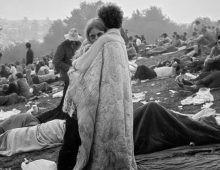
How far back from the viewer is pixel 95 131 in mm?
3104

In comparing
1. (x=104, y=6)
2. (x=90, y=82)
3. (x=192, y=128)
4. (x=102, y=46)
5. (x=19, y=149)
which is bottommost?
(x=19, y=149)

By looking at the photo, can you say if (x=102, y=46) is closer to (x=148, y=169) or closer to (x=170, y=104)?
(x=148, y=169)

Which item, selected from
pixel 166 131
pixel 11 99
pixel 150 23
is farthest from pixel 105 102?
pixel 150 23

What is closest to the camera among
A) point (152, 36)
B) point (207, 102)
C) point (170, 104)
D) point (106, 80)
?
point (106, 80)

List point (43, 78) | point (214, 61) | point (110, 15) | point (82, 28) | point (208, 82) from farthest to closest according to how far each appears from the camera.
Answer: point (82, 28)
point (43, 78)
point (214, 61)
point (208, 82)
point (110, 15)

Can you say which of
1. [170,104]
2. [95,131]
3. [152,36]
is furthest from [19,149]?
[152,36]

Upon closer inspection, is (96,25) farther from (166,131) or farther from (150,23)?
(150,23)

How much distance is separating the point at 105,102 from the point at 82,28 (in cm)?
4598

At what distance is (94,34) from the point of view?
318cm

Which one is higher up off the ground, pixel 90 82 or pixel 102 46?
pixel 102 46

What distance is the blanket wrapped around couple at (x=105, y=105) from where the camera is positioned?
3.04 m

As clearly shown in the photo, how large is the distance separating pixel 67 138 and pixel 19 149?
1.62 metres

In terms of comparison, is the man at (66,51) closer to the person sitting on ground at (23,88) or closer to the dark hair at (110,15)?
the dark hair at (110,15)

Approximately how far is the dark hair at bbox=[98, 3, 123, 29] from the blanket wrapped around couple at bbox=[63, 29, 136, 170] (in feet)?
0.26
